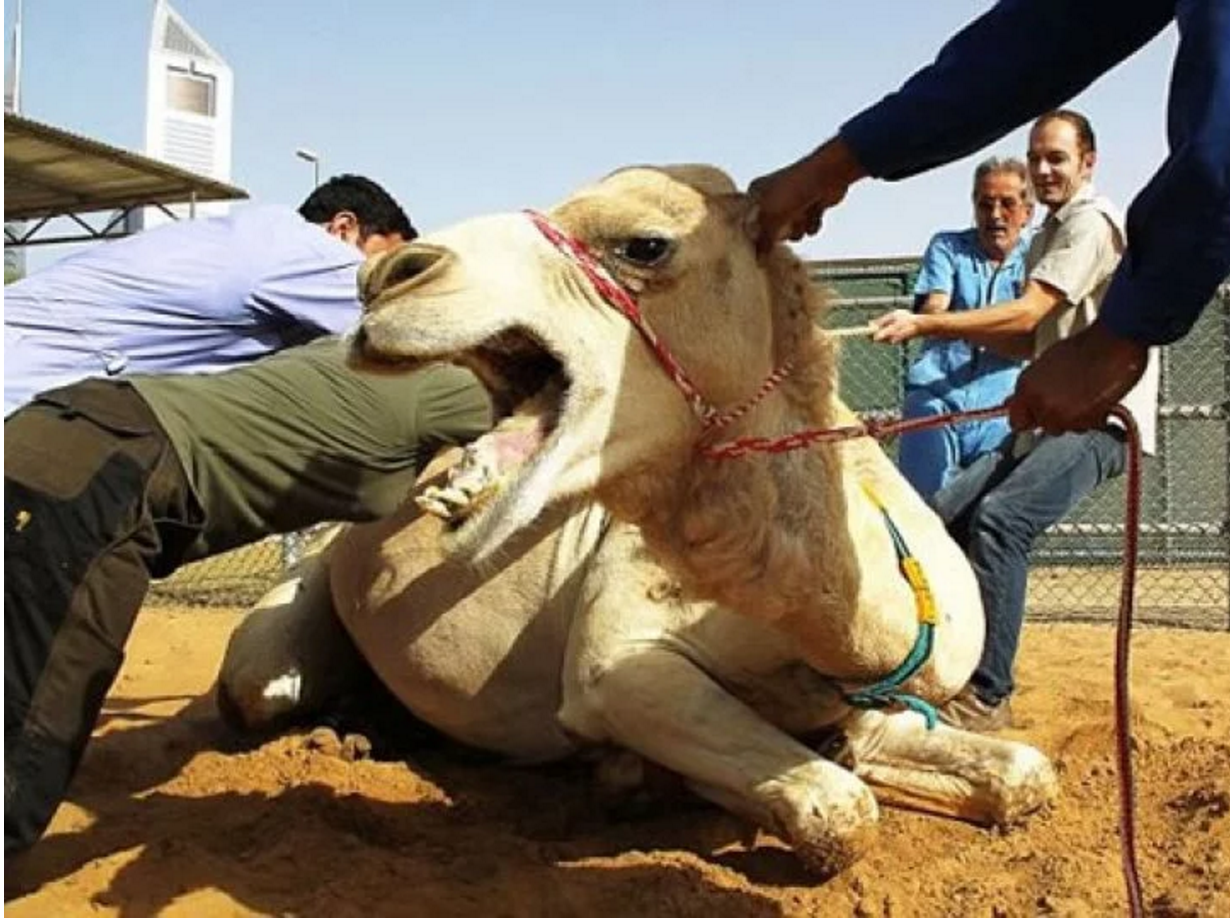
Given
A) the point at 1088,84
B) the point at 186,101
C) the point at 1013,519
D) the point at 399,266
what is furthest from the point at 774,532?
the point at 186,101

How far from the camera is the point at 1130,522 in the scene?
3098mm

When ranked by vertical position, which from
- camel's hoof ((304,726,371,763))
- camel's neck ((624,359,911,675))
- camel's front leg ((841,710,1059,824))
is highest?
camel's neck ((624,359,911,675))

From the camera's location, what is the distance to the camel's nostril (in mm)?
3117

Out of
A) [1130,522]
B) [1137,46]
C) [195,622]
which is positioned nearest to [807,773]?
[1130,522]

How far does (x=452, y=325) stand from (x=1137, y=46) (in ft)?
4.66

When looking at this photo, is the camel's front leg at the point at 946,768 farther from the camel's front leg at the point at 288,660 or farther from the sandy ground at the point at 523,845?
the camel's front leg at the point at 288,660

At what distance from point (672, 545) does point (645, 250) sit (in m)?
0.64

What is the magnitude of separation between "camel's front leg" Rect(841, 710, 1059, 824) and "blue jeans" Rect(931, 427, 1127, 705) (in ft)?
3.74

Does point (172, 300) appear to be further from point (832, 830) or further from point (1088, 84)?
point (1088, 84)

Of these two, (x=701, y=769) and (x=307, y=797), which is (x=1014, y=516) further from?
(x=307, y=797)

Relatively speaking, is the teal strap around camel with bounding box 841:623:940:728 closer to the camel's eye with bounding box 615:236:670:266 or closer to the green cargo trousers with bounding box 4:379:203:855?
the camel's eye with bounding box 615:236:670:266

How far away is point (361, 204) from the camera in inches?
240

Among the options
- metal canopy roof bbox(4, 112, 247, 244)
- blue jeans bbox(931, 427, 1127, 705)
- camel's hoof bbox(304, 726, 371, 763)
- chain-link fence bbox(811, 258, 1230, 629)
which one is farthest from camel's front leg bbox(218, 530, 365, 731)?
metal canopy roof bbox(4, 112, 247, 244)

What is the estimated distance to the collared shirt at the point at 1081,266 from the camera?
592 cm
